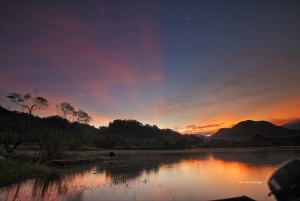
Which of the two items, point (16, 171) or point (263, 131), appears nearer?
point (16, 171)

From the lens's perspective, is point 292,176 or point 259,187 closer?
point 292,176

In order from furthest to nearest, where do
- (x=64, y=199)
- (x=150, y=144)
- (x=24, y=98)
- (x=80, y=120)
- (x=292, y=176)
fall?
1. (x=150, y=144)
2. (x=80, y=120)
3. (x=24, y=98)
4. (x=64, y=199)
5. (x=292, y=176)

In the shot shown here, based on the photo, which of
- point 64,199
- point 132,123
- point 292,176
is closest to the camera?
point 292,176

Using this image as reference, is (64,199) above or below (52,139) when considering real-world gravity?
below

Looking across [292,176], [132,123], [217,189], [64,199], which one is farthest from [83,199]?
[132,123]

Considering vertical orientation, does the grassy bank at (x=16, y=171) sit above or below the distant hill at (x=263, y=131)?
below

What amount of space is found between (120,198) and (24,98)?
67.2 feet

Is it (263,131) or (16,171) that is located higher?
(263,131)

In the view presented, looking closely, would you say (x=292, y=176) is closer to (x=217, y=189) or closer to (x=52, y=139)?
(x=217, y=189)

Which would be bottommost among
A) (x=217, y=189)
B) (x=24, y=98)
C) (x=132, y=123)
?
(x=217, y=189)

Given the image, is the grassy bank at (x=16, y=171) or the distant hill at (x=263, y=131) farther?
the distant hill at (x=263, y=131)

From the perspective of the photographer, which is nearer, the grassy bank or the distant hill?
the grassy bank

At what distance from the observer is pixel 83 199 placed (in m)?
7.84

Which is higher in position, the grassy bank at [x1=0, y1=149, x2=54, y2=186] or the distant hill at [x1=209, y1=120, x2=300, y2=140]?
the distant hill at [x1=209, y1=120, x2=300, y2=140]
